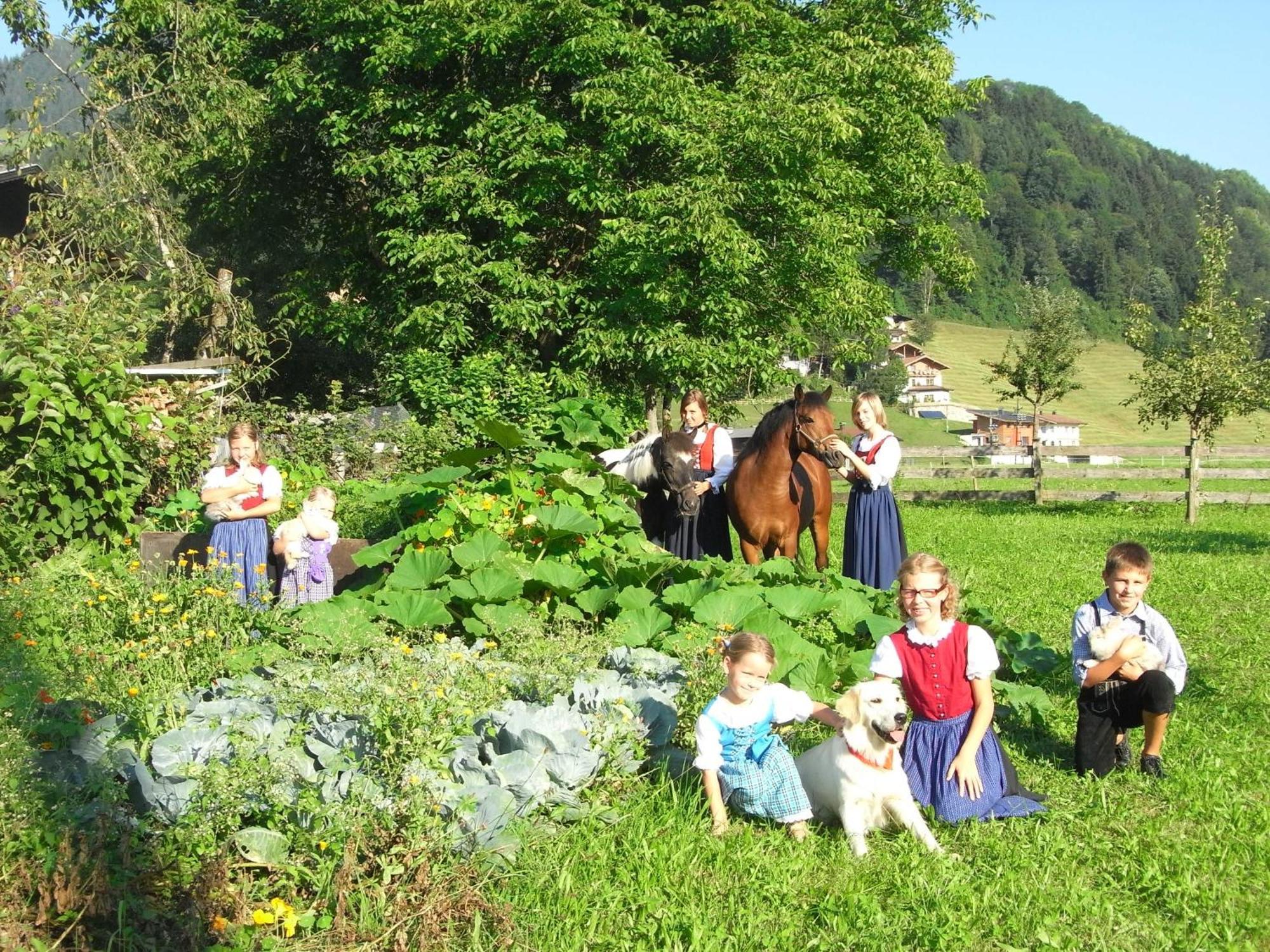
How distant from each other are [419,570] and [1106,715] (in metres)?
3.73

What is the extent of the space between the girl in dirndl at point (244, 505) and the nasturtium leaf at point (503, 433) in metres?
1.52

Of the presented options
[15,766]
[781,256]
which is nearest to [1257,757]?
[15,766]

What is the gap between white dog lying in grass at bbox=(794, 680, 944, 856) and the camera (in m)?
4.23

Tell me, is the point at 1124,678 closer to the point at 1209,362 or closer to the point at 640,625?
the point at 640,625

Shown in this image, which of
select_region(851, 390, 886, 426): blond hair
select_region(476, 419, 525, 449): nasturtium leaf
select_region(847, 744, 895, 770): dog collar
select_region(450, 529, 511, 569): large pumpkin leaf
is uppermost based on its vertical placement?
select_region(851, 390, 886, 426): blond hair

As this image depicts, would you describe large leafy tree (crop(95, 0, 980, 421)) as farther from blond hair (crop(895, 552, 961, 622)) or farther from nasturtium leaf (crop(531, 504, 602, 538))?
blond hair (crop(895, 552, 961, 622))

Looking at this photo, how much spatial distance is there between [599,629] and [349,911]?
3.16m

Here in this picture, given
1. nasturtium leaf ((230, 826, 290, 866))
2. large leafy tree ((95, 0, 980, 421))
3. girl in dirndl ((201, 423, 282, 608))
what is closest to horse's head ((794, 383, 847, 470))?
girl in dirndl ((201, 423, 282, 608))

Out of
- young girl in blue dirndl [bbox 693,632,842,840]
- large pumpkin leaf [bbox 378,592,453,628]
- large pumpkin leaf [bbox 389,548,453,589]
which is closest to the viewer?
young girl in blue dirndl [bbox 693,632,842,840]

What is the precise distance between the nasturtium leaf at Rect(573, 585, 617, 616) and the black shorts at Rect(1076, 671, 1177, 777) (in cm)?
249

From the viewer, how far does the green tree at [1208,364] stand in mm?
19719

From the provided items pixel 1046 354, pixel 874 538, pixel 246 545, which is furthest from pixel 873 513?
pixel 1046 354

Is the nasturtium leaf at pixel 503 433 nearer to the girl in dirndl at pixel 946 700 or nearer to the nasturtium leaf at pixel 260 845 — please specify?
the girl in dirndl at pixel 946 700

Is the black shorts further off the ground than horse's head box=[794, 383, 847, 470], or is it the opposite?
horse's head box=[794, 383, 847, 470]
